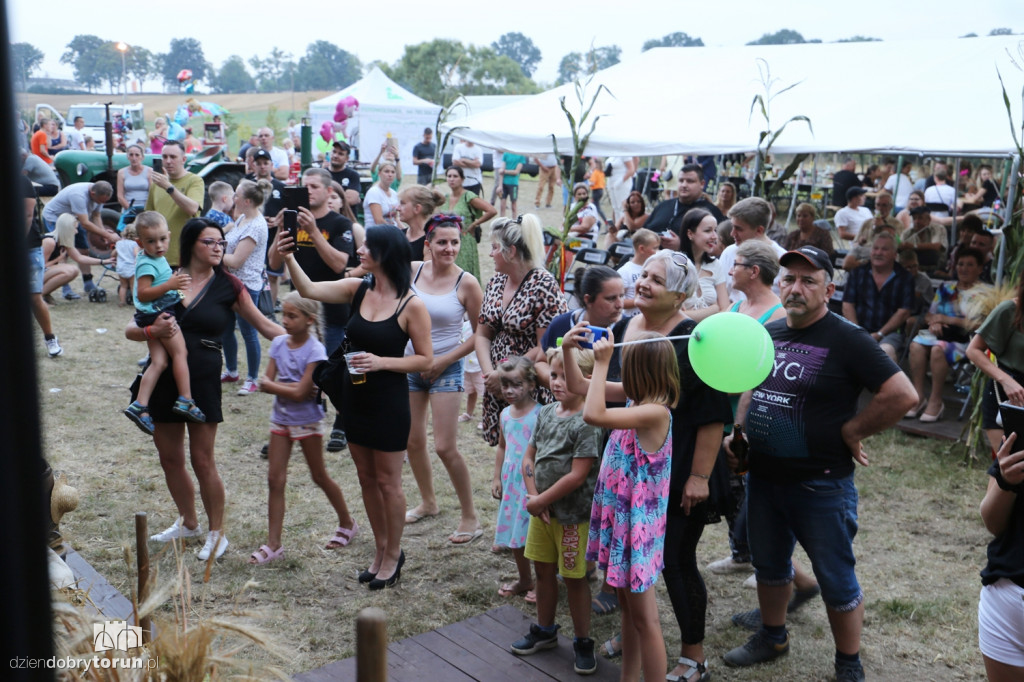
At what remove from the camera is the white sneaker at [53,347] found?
8570 mm

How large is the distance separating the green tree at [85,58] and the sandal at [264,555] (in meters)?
70.4

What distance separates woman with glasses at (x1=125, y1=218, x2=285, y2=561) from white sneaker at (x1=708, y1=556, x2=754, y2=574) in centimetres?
259

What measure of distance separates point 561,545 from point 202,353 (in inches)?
83.9

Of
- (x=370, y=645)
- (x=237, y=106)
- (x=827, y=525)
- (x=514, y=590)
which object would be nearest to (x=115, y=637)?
(x=370, y=645)

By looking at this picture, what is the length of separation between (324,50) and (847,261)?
122 m

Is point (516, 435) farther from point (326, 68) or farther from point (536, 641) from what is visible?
point (326, 68)

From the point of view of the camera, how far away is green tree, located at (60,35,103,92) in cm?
6762

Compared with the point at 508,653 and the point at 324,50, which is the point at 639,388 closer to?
the point at 508,653

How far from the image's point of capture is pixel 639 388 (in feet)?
10.4

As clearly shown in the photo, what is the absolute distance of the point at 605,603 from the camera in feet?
13.8

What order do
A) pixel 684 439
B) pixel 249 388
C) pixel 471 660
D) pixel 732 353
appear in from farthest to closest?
pixel 249 388 < pixel 471 660 < pixel 684 439 < pixel 732 353

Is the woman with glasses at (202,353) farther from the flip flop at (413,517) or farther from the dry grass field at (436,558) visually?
the flip flop at (413,517)

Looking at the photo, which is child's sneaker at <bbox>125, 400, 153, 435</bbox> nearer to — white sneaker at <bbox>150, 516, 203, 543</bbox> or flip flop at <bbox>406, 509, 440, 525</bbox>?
white sneaker at <bbox>150, 516, 203, 543</bbox>

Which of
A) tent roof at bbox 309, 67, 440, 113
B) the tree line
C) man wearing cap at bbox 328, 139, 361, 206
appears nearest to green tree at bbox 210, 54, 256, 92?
the tree line
